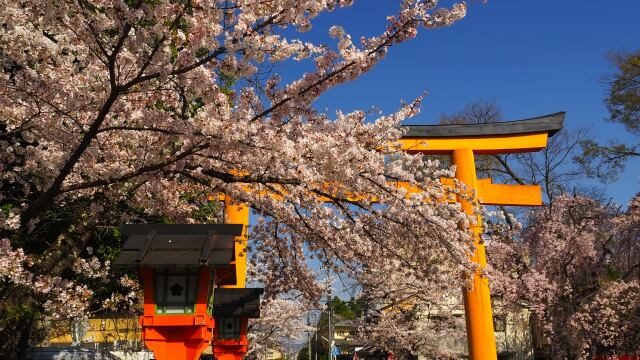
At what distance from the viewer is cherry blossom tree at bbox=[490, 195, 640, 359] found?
13.9 m

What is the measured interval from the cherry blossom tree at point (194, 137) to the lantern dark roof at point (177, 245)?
0.59m

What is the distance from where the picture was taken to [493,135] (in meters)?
11.5

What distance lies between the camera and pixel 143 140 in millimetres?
5438

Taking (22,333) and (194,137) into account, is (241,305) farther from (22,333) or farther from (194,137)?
(194,137)

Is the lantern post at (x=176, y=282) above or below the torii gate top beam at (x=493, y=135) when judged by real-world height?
below

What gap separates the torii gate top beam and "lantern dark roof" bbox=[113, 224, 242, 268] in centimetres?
785

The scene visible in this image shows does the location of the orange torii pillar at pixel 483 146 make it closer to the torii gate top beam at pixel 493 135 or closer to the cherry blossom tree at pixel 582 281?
the torii gate top beam at pixel 493 135

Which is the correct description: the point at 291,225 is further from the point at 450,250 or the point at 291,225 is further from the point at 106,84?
the point at 106,84

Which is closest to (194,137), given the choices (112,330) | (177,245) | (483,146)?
(177,245)

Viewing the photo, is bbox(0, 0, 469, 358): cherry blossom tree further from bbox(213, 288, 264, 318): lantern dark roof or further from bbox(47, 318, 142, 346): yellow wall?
bbox(47, 318, 142, 346): yellow wall

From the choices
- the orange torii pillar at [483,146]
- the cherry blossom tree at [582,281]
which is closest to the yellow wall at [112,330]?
the orange torii pillar at [483,146]

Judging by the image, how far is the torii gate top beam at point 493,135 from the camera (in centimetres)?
1137

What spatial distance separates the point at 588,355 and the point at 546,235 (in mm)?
3245

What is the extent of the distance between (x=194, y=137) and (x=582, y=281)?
13568mm
